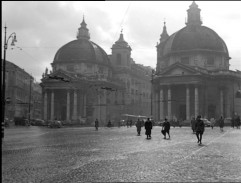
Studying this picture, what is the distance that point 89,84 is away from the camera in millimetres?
76750

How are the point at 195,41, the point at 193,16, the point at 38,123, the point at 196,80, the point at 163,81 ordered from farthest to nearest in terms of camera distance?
the point at 193,16 < the point at 195,41 < the point at 163,81 < the point at 196,80 < the point at 38,123

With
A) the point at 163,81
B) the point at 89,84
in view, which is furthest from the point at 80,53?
the point at 163,81

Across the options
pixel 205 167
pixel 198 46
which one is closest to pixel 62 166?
pixel 205 167

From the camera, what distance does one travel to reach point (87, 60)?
80.6m

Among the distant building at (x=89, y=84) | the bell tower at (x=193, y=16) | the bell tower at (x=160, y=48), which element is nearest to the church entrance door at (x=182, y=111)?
the distant building at (x=89, y=84)

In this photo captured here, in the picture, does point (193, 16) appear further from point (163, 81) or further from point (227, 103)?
point (227, 103)

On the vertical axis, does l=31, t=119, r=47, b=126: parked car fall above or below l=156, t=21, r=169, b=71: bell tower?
below

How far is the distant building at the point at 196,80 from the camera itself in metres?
66.9

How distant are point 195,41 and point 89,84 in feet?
75.4

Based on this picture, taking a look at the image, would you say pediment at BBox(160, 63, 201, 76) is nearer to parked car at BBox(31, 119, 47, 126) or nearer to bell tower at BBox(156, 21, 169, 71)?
bell tower at BBox(156, 21, 169, 71)

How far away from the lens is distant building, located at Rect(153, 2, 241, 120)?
2633 inches

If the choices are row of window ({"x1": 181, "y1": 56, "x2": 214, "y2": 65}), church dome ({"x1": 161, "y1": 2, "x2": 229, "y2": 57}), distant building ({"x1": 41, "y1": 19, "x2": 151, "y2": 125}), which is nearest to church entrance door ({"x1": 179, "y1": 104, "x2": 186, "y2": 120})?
row of window ({"x1": 181, "y1": 56, "x2": 214, "y2": 65})

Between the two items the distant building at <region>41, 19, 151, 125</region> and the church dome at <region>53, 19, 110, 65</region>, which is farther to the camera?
the church dome at <region>53, 19, 110, 65</region>

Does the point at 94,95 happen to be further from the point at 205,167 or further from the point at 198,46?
the point at 205,167
